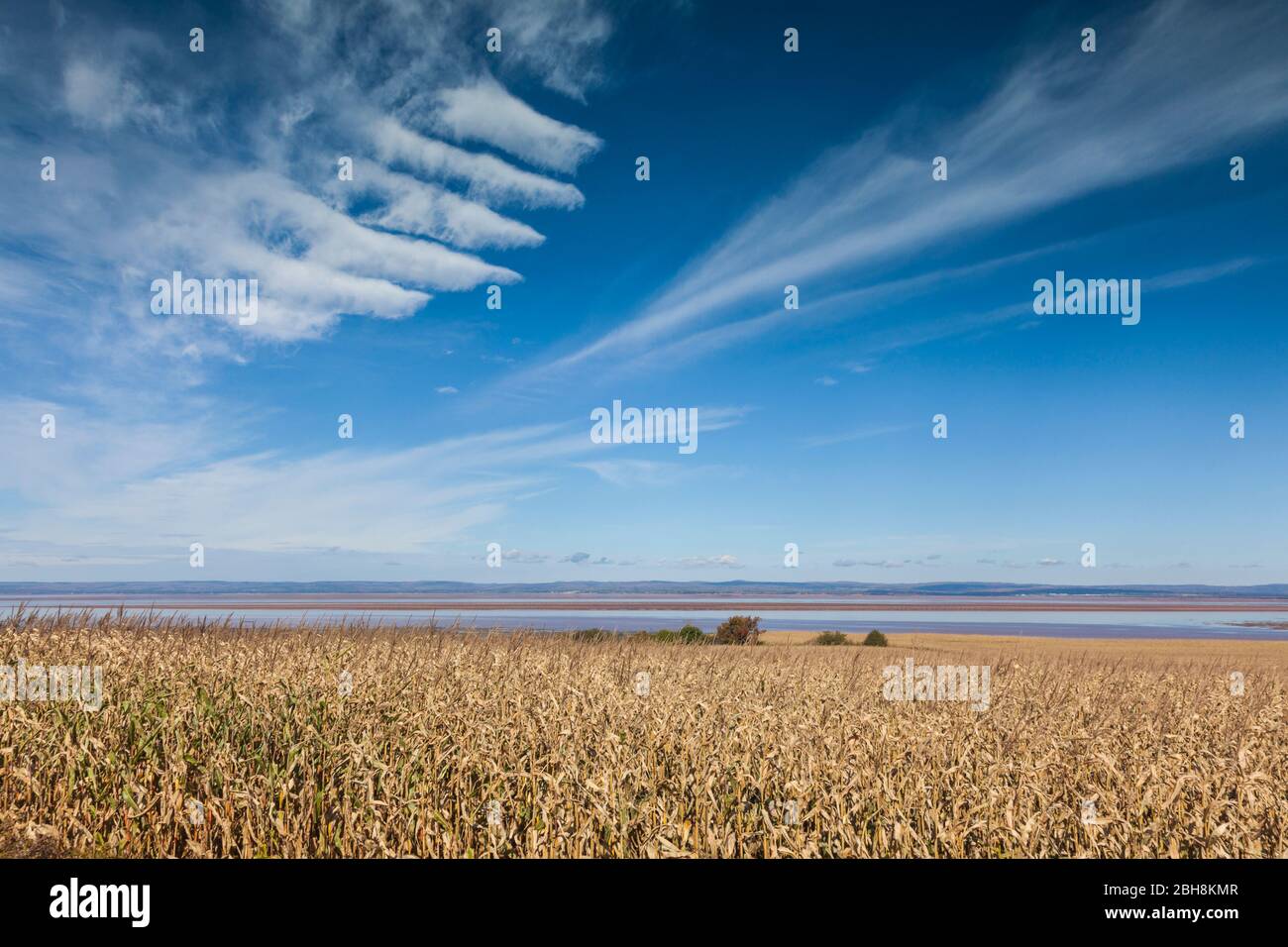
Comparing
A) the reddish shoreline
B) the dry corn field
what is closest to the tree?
the dry corn field

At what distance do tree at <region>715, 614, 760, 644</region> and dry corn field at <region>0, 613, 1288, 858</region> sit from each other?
65.0 feet

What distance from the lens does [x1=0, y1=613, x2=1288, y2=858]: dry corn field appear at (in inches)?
262

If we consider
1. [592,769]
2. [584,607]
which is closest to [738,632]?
[592,769]

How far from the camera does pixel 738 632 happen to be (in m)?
33.9

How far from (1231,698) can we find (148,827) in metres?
16.7

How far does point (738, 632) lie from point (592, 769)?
86.7 ft

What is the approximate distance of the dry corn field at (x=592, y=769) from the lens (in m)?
6.66

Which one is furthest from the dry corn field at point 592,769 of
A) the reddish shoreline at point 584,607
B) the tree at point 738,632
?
the reddish shoreline at point 584,607

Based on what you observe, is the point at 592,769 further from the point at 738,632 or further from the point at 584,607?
the point at 584,607

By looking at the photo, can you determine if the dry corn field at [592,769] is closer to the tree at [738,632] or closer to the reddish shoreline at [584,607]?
the tree at [738,632]

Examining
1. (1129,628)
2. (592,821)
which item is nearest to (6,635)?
(592,821)

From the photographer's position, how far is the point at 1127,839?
6602mm

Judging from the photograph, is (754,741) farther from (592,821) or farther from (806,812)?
(592,821)

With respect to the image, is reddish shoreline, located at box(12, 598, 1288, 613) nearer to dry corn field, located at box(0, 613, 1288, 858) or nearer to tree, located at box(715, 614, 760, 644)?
tree, located at box(715, 614, 760, 644)
